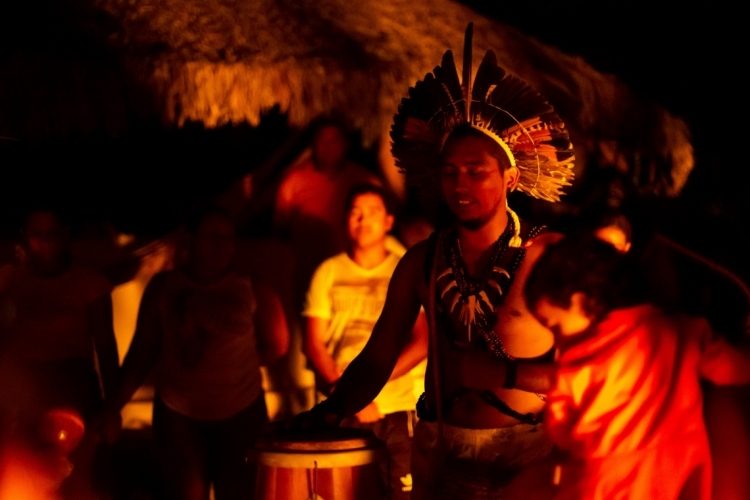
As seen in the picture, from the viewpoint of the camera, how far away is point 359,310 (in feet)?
19.4

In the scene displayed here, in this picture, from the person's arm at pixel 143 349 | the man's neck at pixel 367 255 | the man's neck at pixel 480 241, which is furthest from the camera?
the man's neck at pixel 367 255

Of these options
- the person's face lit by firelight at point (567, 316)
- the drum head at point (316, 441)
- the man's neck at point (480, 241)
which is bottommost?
the drum head at point (316, 441)

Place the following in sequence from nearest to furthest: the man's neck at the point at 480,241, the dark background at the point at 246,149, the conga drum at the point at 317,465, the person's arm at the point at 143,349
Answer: the conga drum at the point at 317,465
the man's neck at the point at 480,241
the person's arm at the point at 143,349
the dark background at the point at 246,149

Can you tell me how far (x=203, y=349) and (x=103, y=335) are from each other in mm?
792

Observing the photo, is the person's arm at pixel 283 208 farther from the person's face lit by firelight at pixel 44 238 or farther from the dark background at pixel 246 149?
the person's face lit by firelight at pixel 44 238

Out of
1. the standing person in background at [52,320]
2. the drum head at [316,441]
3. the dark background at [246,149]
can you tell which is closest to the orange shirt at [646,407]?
the drum head at [316,441]

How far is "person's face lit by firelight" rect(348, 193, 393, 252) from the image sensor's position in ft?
19.1

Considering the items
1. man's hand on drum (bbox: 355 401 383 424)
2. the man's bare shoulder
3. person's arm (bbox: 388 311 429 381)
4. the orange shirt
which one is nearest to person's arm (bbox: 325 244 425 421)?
the man's bare shoulder

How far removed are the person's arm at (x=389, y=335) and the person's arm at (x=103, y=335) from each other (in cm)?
234

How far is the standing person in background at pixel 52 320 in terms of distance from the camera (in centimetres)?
570

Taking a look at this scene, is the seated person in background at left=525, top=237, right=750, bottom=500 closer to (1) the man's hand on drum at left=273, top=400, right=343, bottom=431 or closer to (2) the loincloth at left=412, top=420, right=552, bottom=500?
(2) the loincloth at left=412, top=420, right=552, bottom=500

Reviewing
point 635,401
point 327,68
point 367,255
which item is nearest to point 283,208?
point 327,68

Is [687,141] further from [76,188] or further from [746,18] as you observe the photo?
[76,188]

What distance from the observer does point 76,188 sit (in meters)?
9.44
